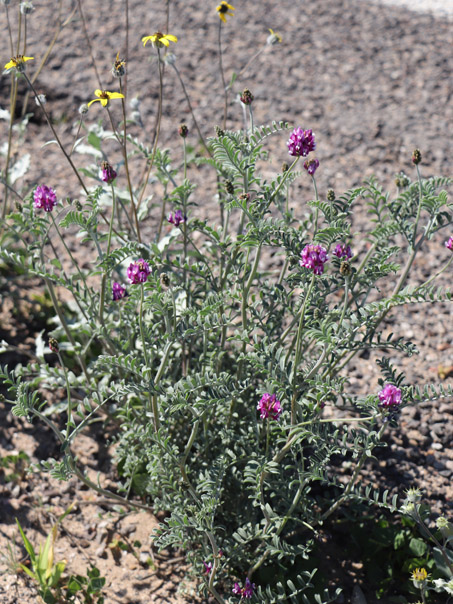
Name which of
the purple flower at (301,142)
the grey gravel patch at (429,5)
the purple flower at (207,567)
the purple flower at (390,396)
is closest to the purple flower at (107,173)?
the purple flower at (301,142)

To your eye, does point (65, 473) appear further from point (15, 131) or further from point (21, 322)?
point (15, 131)

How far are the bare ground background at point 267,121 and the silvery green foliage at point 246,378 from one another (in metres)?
0.26

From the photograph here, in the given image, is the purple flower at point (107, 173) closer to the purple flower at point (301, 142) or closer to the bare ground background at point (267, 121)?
the purple flower at point (301, 142)

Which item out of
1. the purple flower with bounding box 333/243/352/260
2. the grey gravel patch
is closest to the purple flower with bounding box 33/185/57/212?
the purple flower with bounding box 333/243/352/260

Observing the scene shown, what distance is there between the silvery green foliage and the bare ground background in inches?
10.1

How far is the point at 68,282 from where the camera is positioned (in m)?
2.40

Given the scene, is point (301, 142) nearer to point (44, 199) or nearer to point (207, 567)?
point (44, 199)

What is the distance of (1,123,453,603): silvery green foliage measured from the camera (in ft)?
6.48

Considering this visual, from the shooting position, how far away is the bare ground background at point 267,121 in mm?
2709

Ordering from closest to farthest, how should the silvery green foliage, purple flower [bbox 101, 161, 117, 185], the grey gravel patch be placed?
the silvery green foliage < purple flower [bbox 101, 161, 117, 185] < the grey gravel patch

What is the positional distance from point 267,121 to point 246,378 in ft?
9.15

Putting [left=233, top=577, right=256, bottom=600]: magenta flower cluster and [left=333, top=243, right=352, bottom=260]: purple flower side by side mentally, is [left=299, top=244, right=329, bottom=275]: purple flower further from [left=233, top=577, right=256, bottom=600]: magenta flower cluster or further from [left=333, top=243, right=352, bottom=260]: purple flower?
[left=233, top=577, right=256, bottom=600]: magenta flower cluster

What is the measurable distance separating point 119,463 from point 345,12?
179 inches

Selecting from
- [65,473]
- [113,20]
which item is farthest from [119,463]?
[113,20]
